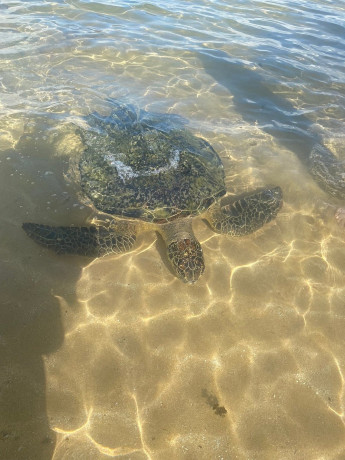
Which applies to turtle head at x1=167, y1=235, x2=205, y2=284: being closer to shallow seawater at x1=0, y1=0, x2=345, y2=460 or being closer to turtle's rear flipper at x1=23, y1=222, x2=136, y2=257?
shallow seawater at x1=0, y1=0, x2=345, y2=460

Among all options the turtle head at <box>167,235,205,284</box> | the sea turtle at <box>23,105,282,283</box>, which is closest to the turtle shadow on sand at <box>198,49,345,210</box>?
the sea turtle at <box>23,105,282,283</box>

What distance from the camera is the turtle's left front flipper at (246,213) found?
568 centimetres

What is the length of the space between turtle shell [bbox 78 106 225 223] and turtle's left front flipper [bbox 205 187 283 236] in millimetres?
334

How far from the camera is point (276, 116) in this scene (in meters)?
8.87

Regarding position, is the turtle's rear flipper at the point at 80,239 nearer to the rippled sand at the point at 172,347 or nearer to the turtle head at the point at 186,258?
the rippled sand at the point at 172,347

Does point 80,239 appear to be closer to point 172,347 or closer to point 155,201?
point 155,201

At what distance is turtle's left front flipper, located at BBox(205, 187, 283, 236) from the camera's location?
5.68 metres

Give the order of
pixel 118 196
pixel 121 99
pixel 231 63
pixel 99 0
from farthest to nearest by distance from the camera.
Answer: pixel 99 0, pixel 231 63, pixel 121 99, pixel 118 196

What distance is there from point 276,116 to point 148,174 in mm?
5331

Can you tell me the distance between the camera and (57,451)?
326cm

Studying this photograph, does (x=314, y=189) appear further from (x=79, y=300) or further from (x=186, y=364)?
(x=79, y=300)

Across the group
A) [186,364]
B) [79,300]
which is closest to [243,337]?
[186,364]

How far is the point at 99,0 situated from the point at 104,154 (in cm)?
1344

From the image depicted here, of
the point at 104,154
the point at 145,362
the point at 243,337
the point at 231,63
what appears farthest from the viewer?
the point at 231,63
